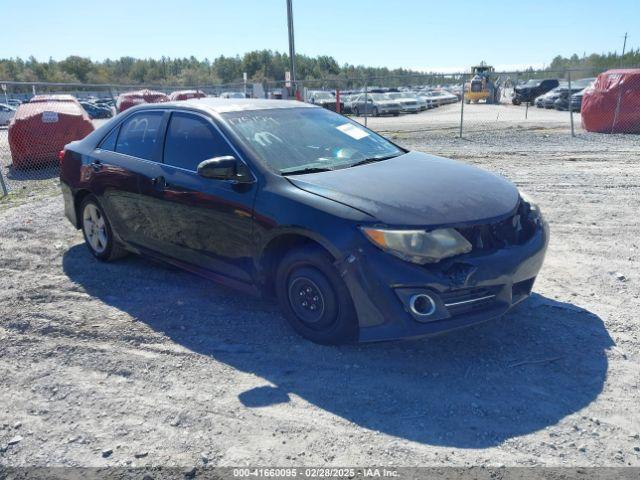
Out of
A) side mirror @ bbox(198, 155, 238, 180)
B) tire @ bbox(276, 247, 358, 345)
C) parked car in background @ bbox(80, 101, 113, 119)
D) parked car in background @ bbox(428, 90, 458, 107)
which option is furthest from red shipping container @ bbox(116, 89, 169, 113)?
parked car in background @ bbox(428, 90, 458, 107)

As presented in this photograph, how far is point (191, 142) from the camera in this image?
450cm

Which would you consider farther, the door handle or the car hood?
the door handle

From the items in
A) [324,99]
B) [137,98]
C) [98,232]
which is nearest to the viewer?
[98,232]

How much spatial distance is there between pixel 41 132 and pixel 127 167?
8636mm

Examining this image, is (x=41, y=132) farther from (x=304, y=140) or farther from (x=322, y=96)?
(x=322, y=96)

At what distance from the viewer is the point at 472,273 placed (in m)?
3.25

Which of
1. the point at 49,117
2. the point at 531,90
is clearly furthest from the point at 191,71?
the point at 49,117

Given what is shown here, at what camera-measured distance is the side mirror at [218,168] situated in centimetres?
387

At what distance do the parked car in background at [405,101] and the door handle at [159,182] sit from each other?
1142 inches

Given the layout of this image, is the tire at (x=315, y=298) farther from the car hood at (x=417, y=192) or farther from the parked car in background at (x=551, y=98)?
the parked car in background at (x=551, y=98)

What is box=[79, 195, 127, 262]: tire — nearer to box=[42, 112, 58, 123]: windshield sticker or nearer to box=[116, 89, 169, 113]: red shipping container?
box=[42, 112, 58, 123]: windshield sticker

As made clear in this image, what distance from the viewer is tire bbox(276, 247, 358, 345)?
11.3 ft

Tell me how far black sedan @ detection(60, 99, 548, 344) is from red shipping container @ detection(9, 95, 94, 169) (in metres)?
7.99

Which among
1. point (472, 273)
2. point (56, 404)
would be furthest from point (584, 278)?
point (56, 404)
